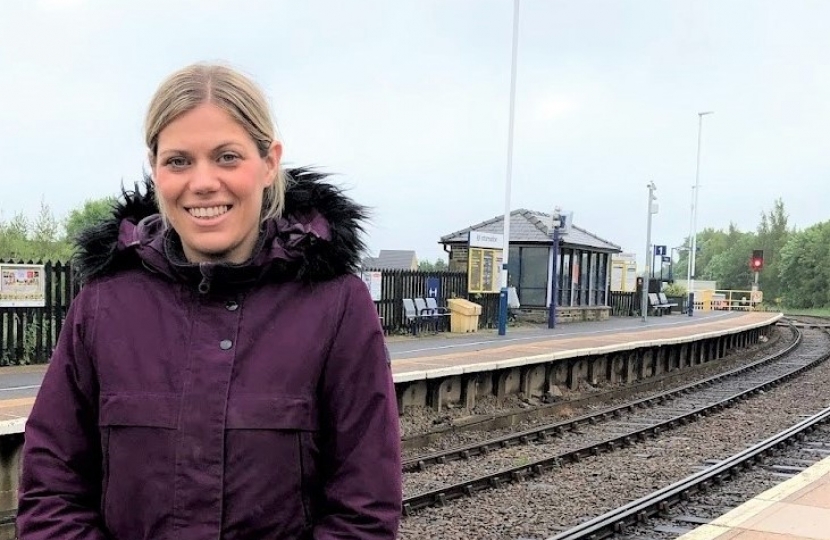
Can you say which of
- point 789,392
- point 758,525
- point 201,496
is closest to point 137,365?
point 201,496

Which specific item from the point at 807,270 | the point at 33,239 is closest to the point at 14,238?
the point at 33,239

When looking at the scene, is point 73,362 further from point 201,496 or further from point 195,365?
point 201,496

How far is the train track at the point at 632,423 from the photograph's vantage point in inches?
340

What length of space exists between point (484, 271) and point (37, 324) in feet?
44.0

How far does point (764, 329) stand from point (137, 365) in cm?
3738

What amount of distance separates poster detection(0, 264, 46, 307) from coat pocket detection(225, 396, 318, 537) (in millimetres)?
12026

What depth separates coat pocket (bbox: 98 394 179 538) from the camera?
1698 mm

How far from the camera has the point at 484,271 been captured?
78.6ft

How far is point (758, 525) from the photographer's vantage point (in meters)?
6.18

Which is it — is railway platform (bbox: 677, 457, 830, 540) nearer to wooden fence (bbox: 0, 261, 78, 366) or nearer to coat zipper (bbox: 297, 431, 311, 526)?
coat zipper (bbox: 297, 431, 311, 526)

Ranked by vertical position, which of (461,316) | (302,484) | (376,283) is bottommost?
(461,316)

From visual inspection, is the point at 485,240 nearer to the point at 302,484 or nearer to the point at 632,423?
the point at 632,423

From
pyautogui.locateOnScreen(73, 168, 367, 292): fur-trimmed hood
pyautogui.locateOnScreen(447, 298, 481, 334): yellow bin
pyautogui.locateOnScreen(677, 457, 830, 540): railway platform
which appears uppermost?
pyautogui.locateOnScreen(73, 168, 367, 292): fur-trimmed hood

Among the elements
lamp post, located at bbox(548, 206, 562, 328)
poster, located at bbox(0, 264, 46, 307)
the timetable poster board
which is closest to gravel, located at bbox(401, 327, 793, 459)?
lamp post, located at bbox(548, 206, 562, 328)
